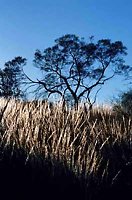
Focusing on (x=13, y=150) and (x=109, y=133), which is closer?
(x=13, y=150)

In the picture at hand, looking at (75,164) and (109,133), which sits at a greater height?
(109,133)

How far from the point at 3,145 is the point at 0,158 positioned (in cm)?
41

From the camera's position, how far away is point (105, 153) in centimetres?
666

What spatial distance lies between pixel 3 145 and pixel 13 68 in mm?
22460

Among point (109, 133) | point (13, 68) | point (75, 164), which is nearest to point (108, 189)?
point (75, 164)

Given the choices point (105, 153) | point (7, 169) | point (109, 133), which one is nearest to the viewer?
point (7, 169)

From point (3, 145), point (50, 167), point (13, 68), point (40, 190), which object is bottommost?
point (40, 190)

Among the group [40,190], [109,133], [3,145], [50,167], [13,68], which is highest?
[13,68]

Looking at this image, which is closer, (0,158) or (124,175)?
(0,158)

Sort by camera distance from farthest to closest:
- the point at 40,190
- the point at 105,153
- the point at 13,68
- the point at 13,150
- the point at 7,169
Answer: the point at 13,68
the point at 105,153
the point at 13,150
the point at 7,169
the point at 40,190

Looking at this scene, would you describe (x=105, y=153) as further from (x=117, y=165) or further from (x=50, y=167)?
(x=50, y=167)

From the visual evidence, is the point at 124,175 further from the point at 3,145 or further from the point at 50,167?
the point at 3,145

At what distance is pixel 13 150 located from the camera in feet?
19.8

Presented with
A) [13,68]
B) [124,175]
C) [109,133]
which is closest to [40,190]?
[124,175]
